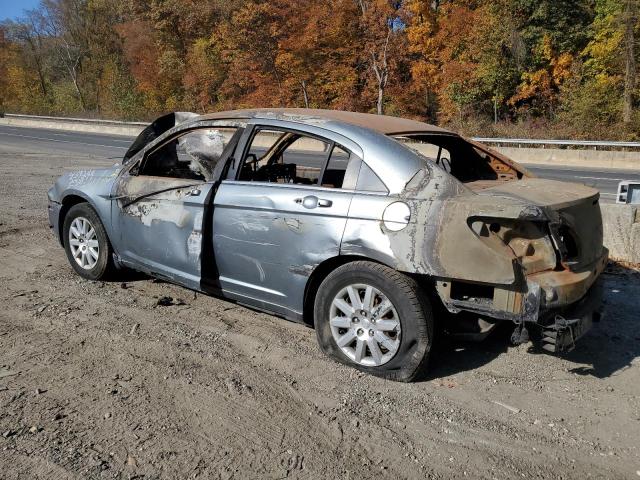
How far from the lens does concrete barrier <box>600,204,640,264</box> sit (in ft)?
19.7

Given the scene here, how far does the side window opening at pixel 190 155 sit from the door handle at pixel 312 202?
143 centimetres

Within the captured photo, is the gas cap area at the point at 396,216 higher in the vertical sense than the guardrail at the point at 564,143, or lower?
higher

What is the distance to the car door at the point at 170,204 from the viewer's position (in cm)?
441

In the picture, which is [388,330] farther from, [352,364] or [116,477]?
[116,477]

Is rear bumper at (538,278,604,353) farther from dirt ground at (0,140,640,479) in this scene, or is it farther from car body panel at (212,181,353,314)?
car body panel at (212,181,353,314)

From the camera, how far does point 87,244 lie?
5383 millimetres

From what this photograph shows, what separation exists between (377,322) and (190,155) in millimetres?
2724

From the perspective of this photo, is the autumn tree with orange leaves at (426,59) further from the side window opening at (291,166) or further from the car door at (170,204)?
the car door at (170,204)

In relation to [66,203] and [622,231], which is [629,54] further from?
[66,203]

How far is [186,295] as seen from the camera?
16.9 ft

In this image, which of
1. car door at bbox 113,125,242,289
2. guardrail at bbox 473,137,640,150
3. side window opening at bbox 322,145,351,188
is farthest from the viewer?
guardrail at bbox 473,137,640,150

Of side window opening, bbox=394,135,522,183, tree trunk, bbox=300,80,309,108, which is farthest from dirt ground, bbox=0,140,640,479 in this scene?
tree trunk, bbox=300,80,309,108

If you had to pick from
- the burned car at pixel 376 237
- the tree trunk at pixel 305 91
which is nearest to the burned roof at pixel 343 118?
the burned car at pixel 376 237

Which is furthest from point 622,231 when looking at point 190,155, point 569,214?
point 190,155
